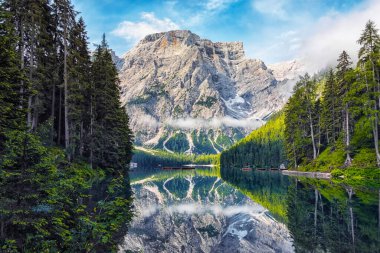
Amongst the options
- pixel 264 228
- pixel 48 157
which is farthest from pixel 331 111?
pixel 48 157

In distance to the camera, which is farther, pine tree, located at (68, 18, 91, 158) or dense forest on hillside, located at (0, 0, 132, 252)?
pine tree, located at (68, 18, 91, 158)

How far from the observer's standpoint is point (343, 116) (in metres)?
55.1

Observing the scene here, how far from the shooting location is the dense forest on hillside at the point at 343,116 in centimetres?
3966

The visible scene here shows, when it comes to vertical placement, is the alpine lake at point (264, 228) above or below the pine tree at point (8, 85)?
below

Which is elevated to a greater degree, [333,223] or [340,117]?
[340,117]

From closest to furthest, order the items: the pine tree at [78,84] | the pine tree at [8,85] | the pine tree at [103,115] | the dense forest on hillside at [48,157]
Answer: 1. the dense forest on hillside at [48,157]
2. the pine tree at [8,85]
3. the pine tree at [78,84]
4. the pine tree at [103,115]

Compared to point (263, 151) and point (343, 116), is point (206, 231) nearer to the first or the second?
point (343, 116)

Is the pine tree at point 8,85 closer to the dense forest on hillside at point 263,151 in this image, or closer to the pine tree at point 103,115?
the pine tree at point 103,115

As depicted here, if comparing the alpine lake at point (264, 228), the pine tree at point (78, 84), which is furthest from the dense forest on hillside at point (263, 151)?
the alpine lake at point (264, 228)

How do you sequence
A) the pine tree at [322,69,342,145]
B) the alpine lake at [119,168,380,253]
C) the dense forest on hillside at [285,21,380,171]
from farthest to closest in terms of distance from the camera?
the pine tree at [322,69,342,145]
the dense forest on hillside at [285,21,380,171]
the alpine lake at [119,168,380,253]

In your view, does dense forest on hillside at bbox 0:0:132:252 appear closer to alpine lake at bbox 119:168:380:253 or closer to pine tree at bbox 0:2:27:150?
pine tree at bbox 0:2:27:150

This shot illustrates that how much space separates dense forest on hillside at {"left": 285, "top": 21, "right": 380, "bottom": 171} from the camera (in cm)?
3966

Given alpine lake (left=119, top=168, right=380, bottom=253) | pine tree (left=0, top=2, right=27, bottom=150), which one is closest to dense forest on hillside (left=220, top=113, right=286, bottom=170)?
alpine lake (left=119, top=168, right=380, bottom=253)

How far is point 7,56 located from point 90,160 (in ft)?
74.4
